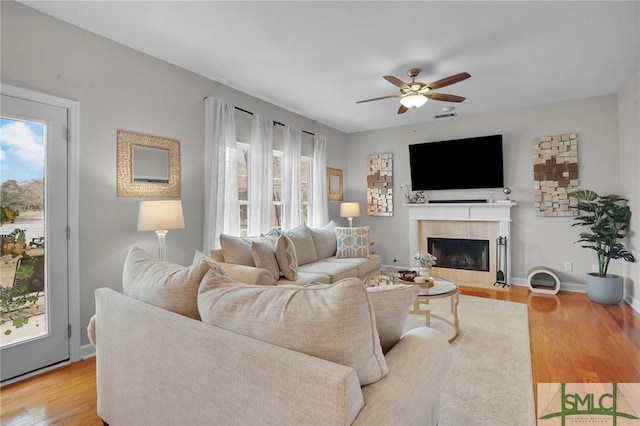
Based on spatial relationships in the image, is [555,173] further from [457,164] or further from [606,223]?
[457,164]

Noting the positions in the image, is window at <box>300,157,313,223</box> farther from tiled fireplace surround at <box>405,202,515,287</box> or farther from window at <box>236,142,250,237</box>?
tiled fireplace surround at <box>405,202,515,287</box>

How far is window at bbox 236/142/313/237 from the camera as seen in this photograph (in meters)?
4.13

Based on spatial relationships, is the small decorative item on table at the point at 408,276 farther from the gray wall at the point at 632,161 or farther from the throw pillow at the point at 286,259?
the gray wall at the point at 632,161

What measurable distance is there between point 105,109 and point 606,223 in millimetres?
5628

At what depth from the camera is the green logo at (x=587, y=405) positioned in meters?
1.90

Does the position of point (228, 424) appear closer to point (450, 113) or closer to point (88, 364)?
point (88, 364)

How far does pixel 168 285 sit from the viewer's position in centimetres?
141

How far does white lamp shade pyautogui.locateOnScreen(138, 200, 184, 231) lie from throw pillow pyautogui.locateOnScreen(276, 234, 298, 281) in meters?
1.05

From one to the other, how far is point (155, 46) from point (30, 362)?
2.76 meters

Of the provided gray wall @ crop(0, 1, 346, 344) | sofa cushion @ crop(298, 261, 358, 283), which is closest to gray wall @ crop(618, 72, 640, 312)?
sofa cushion @ crop(298, 261, 358, 283)

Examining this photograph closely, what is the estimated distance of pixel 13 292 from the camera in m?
2.35

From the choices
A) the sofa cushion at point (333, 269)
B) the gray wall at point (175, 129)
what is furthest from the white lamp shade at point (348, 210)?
the sofa cushion at point (333, 269)

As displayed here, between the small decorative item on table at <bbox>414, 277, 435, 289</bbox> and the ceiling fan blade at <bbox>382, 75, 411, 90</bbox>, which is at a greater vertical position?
the ceiling fan blade at <bbox>382, 75, 411, 90</bbox>

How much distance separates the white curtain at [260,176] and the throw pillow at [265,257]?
85 centimetres
